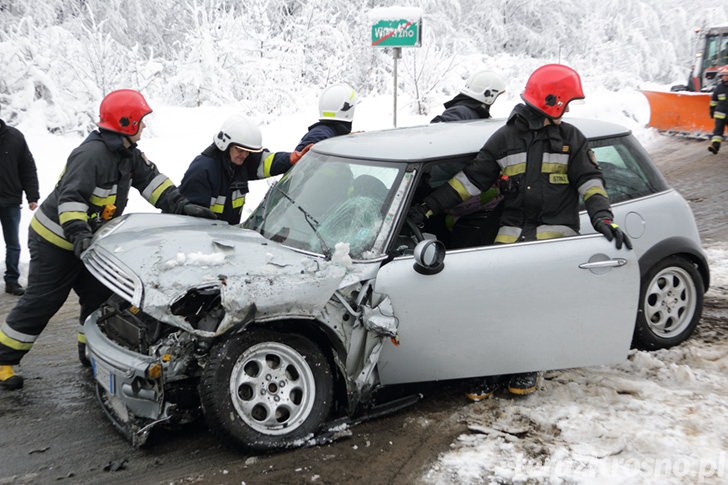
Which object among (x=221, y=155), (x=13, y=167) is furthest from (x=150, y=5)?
(x=221, y=155)

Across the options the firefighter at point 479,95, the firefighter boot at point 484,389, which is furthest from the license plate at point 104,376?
the firefighter at point 479,95

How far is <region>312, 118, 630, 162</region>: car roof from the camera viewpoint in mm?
4699

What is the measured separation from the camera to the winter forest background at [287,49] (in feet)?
43.2

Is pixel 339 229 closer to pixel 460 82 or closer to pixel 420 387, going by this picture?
pixel 420 387

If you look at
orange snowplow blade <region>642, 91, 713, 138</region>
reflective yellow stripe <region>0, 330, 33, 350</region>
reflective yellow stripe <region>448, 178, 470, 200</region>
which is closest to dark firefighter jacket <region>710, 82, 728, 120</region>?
orange snowplow blade <region>642, 91, 713, 138</region>

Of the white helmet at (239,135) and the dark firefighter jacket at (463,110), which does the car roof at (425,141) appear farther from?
the dark firefighter jacket at (463,110)

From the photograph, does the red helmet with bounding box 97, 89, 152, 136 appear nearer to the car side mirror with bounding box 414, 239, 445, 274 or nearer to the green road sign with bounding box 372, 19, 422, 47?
the car side mirror with bounding box 414, 239, 445, 274

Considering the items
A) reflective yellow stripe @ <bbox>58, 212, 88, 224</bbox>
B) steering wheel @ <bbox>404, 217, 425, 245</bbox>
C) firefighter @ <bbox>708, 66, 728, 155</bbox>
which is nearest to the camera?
steering wheel @ <bbox>404, 217, 425, 245</bbox>

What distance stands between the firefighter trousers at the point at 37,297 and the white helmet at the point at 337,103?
267 centimetres

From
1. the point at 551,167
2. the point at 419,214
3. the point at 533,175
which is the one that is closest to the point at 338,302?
the point at 419,214

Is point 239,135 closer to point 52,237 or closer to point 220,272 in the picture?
point 52,237

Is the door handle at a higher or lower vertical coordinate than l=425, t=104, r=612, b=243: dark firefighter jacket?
lower

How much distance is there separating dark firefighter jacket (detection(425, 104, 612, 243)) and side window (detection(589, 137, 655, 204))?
19.8 inches

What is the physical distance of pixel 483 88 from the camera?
716 cm
